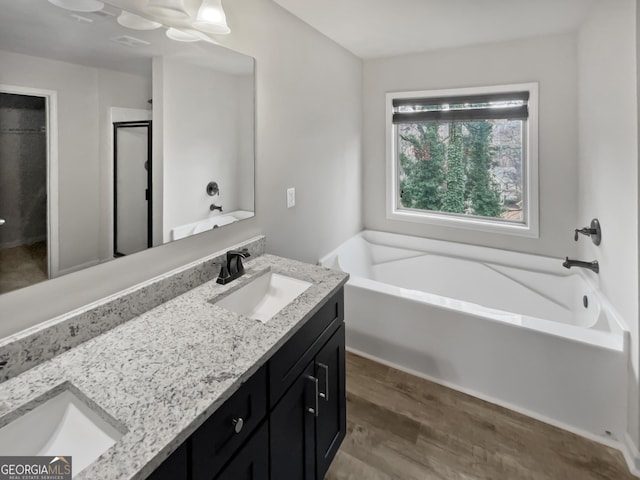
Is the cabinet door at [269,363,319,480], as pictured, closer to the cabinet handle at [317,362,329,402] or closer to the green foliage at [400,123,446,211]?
the cabinet handle at [317,362,329,402]

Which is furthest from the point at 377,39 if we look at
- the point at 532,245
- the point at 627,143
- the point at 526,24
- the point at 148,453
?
the point at 148,453

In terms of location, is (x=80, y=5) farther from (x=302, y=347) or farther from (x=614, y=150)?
(x=614, y=150)

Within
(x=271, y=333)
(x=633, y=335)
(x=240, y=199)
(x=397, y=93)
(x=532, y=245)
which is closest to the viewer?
(x=271, y=333)

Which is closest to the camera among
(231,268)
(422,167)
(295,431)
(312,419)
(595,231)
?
(295,431)

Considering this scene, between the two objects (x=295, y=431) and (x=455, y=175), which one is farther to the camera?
(x=455, y=175)

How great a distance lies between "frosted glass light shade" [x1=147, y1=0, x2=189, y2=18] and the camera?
122cm

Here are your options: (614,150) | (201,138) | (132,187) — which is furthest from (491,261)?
(132,187)

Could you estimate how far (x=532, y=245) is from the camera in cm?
281

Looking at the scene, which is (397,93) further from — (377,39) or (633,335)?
(633,335)

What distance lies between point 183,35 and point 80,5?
39 centimetres

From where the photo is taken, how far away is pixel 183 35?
1.39 m

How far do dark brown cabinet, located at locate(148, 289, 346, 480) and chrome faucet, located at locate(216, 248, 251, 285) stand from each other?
1.47 feet

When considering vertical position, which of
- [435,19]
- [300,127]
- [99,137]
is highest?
[435,19]

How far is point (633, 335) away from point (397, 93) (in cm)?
252
